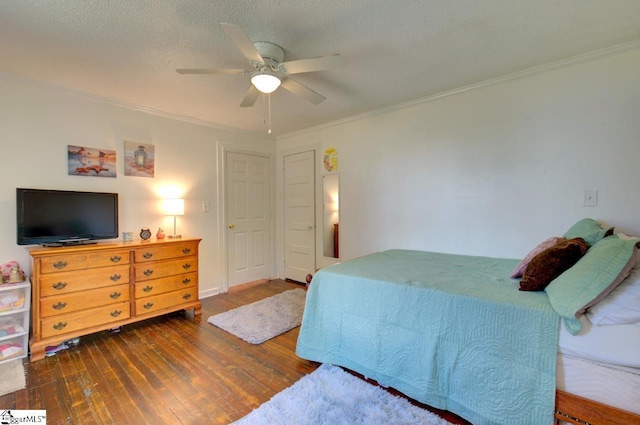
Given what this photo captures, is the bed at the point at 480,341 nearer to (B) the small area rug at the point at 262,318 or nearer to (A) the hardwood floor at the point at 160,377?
(A) the hardwood floor at the point at 160,377

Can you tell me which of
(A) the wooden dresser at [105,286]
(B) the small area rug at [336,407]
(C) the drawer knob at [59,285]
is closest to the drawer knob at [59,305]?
(A) the wooden dresser at [105,286]

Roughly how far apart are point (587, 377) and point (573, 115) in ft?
6.70

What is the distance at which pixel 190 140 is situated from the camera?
3676 mm

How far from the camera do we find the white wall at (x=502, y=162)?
7.03ft

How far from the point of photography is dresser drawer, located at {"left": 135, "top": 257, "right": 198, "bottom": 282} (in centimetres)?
277

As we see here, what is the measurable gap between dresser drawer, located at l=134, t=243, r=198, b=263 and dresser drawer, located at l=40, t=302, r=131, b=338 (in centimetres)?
45

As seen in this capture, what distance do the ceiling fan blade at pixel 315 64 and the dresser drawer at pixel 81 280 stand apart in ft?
7.70

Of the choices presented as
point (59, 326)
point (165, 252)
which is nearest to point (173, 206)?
point (165, 252)

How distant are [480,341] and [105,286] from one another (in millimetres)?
2991

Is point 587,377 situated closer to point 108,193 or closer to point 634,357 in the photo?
point 634,357

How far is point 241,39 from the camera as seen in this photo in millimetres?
1506

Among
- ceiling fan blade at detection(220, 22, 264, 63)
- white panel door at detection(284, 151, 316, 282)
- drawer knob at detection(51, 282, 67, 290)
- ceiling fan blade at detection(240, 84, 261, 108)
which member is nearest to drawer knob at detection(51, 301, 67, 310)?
drawer knob at detection(51, 282, 67, 290)

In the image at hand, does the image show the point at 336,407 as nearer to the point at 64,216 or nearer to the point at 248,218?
the point at 64,216

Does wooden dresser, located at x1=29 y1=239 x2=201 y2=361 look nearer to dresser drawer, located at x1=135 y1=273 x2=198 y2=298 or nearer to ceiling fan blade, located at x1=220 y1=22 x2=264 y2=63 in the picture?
dresser drawer, located at x1=135 y1=273 x2=198 y2=298
